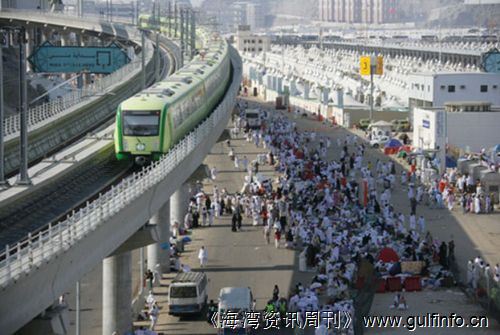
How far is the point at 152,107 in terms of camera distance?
26.8 metres

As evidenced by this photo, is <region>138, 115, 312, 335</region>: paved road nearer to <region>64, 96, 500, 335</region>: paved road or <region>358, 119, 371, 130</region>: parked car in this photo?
<region>64, 96, 500, 335</region>: paved road

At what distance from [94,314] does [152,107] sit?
5.08 metres

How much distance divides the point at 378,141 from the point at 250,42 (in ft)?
385

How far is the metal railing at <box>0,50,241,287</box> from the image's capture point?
1390 centimetres

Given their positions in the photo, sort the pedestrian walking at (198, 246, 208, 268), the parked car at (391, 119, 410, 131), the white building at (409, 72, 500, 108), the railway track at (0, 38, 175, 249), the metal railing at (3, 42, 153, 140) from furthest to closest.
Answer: the parked car at (391, 119, 410, 131) < the white building at (409, 72, 500, 108) < the pedestrian walking at (198, 246, 208, 268) < the metal railing at (3, 42, 153, 140) < the railway track at (0, 38, 175, 249)

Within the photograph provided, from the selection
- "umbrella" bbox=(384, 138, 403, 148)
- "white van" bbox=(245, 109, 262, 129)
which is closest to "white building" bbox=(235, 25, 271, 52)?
"white van" bbox=(245, 109, 262, 129)

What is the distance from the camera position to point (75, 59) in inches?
1511

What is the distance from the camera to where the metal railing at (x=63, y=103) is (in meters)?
29.5

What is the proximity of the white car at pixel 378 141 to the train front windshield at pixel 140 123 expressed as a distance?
29768 millimetres

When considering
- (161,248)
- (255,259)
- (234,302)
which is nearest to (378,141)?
(255,259)

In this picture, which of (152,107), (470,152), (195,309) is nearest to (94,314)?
(195,309)

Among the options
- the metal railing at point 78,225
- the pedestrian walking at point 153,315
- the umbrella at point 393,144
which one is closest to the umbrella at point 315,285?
the pedestrian walking at point 153,315

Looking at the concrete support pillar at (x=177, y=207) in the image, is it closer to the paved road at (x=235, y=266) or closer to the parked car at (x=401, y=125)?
the paved road at (x=235, y=266)

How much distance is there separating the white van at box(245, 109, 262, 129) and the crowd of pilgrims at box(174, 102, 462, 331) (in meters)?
10.1
